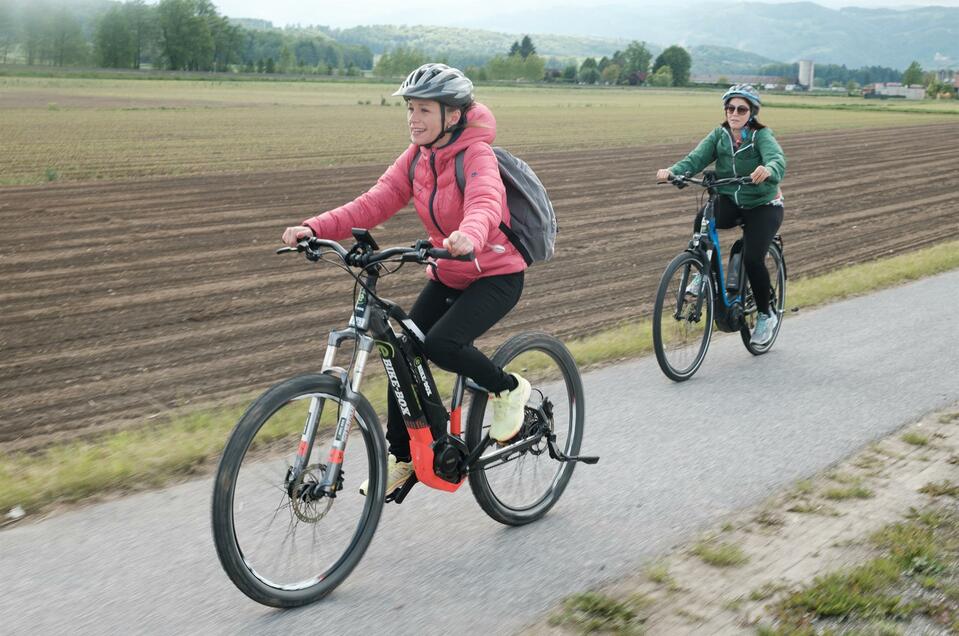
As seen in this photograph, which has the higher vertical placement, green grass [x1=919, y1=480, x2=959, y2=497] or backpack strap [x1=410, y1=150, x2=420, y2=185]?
backpack strap [x1=410, y1=150, x2=420, y2=185]

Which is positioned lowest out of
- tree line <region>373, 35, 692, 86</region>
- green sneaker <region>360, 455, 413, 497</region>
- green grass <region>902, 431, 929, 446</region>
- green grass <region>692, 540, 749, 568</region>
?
green grass <region>692, 540, 749, 568</region>

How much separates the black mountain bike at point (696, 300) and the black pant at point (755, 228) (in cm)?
12

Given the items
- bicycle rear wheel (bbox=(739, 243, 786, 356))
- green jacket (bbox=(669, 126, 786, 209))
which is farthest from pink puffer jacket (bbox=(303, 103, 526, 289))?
bicycle rear wheel (bbox=(739, 243, 786, 356))

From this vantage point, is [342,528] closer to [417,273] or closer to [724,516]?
[724,516]

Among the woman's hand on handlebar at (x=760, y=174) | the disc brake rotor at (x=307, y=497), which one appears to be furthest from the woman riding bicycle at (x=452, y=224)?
the woman's hand on handlebar at (x=760, y=174)

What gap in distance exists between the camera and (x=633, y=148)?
1273 inches

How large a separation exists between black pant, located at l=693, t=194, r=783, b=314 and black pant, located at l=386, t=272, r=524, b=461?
379 cm

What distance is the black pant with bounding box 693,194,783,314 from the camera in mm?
7840

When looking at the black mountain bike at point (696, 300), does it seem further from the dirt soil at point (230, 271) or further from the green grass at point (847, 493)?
the green grass at point (847, 493)

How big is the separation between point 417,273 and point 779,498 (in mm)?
7696

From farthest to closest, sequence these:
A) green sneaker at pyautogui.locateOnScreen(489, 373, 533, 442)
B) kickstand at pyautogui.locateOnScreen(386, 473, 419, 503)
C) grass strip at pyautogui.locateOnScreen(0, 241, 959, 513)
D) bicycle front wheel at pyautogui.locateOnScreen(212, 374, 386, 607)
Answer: grass strip at pyautogui.locateOnScreen(0, 241, 959, 513) < green sneaker at pyautogui.locateOnScreen(489, 373, 533, 442) < kickstand at pyautogui.locateOnScreen(386, 473, 419, 503) < bicycle front wheel at pyautogui.locateOnScreen(212, 374, 386, 607)

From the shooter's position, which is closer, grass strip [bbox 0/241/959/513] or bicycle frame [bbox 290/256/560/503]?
bicycle frame [bbox 290/256/560/503]

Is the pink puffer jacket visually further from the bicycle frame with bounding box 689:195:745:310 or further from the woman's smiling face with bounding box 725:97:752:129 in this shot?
the woman's smiling face with bounding box 725:97:752:129

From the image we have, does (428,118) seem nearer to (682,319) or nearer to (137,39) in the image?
(682,319)
